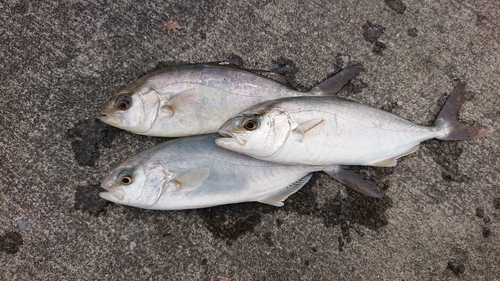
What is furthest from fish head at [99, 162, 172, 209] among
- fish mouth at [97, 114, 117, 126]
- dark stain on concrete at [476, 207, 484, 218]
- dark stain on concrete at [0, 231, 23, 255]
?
dark stain on concrete at [476, 207, 484, 218]

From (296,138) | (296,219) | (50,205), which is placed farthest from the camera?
(296,219)

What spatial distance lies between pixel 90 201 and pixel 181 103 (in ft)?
3.27

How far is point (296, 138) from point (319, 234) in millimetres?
841

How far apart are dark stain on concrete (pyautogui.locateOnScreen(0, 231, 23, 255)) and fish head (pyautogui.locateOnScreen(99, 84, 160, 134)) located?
1.05m

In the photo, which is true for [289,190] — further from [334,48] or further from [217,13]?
[217,13]

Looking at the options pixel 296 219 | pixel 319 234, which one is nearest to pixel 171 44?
pixel 296 219

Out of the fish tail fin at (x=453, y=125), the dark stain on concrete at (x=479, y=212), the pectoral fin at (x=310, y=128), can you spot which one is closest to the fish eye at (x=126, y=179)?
the pectoral fin at (x=310, y=128)

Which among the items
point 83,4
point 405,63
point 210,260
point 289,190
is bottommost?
point 210,260

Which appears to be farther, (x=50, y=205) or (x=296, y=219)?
(x=296, y=219)

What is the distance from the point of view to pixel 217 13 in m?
2.75

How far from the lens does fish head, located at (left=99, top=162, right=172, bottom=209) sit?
2193 millimetres

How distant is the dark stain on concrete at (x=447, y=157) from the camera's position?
271cm

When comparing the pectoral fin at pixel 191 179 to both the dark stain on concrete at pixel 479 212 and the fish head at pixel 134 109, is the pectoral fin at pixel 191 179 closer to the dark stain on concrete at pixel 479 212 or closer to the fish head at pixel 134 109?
the fish head at pixel 134 109

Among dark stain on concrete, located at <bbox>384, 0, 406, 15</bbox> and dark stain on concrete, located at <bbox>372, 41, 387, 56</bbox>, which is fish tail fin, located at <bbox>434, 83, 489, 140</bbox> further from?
dark stain on concrete, located at <bbox>384, 0, 406, 15</bbox>
